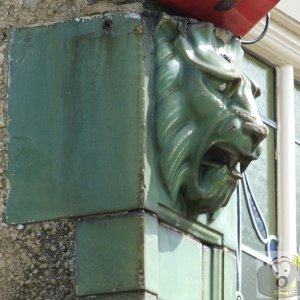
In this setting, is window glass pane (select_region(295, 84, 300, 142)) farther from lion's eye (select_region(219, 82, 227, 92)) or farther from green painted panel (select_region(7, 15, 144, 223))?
green painted panel (select_region(7, 15, 144, 223))

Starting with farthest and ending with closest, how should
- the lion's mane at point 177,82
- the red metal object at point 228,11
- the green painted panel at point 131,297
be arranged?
the red metal object at point 228,11 → the lion's mane at point 177,82 → the green painted panel at point 131,297

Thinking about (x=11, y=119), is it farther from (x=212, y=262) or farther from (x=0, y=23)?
(x=212, y=262)

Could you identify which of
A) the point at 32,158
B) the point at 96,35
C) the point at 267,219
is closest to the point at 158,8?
the point at 96,35

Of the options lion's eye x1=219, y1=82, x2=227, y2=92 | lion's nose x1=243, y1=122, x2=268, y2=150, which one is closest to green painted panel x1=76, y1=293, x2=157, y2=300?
lion's nose x1=243, y1=122, x2=268, y2=150

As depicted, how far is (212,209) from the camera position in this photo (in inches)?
277

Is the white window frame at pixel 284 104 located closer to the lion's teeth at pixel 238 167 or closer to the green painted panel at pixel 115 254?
the lion's teeth at pixel 238 167

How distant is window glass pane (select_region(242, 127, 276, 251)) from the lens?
9.80 meters

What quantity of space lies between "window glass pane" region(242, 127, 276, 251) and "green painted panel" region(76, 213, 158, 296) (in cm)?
302

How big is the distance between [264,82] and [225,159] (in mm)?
3215

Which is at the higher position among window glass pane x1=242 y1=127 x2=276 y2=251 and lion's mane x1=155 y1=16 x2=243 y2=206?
window glass pane x1=242 y1=127 x2=276 y2=251

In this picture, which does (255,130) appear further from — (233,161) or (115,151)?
(115,151)

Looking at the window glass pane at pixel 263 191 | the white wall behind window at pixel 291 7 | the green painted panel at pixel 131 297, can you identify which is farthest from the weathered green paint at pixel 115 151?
the white wall behind window at pixel 291 7

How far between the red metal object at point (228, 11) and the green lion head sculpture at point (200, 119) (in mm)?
64

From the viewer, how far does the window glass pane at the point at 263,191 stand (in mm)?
9797
